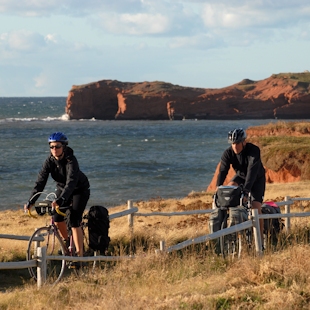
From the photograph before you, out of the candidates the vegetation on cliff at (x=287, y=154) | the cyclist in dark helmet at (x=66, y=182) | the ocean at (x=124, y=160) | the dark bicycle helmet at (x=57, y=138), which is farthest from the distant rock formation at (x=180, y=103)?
the dark bicycle helmet at (x=57, y=138)

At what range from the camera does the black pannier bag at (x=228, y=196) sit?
9.20 metres

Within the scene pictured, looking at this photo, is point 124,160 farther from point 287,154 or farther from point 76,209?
point 76,209

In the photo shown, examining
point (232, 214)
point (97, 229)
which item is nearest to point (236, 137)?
point (232, 214)

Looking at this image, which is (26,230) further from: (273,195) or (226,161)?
(273,195)

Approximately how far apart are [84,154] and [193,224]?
153ft

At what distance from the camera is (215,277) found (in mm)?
7742

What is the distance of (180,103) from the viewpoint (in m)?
128

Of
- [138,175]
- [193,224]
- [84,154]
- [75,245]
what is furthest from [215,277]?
[84,154]

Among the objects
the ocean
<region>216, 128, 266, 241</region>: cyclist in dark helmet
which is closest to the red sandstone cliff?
the ocean

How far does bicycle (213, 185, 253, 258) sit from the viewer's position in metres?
9.21

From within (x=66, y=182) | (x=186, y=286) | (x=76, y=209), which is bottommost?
(x=186, y=286)

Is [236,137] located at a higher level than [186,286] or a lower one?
higher

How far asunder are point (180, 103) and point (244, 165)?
11871 cm

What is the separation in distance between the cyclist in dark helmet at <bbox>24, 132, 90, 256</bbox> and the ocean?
64.6 ft
